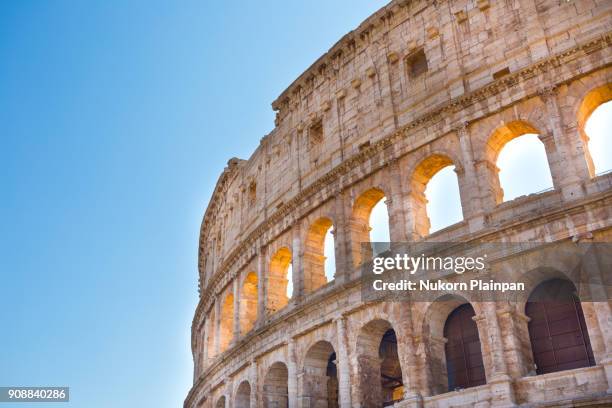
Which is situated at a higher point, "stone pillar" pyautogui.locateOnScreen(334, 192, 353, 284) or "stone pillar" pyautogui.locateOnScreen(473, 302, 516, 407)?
"stone pillar" pyautogui.locateOnScreen(334, 192, 353, 284)

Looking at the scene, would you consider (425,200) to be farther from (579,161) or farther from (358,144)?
(579,161)

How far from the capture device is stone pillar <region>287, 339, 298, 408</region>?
19.5m

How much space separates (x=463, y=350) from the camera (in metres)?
16.7

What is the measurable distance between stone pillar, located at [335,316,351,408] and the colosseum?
4 centimetres

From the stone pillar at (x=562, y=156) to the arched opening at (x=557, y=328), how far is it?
2243 mm

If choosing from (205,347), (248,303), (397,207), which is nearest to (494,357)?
(397,207)

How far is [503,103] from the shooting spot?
681 inches

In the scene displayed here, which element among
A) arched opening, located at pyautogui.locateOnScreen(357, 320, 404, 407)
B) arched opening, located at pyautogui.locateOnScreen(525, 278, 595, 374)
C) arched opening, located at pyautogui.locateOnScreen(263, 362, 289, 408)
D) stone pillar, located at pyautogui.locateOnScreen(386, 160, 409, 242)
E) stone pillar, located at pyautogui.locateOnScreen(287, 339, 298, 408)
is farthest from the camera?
arched opening, located at pyautogui.locateOnScreen(263, 362, 289, 408)

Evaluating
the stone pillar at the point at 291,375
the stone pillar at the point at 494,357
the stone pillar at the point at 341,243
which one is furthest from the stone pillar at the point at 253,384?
the stone pillar at the point at 494,357

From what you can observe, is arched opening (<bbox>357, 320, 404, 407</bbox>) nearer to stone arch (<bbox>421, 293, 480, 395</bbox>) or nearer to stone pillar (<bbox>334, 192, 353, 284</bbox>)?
stone arch (<bbox>421, 293, 480, 395</bbox>)

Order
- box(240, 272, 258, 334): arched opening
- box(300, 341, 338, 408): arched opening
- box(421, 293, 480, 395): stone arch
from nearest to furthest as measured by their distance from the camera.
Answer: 1. box(421, 293, 480, 395): stone arch
2. box(300, 341, 338, 408): arched opening
3. box(240, 272, 258, 334): arched opening

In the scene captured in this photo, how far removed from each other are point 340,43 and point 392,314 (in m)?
10.5

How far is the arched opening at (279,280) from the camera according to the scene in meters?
22.9

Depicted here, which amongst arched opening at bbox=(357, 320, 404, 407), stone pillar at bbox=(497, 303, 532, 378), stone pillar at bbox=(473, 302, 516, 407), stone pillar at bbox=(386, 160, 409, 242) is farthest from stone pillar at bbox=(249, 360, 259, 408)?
stone pillar at bbox=(497, 303, 532, 378)
